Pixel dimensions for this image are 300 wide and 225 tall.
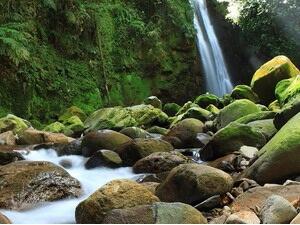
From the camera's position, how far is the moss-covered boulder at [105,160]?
8891 millimetres

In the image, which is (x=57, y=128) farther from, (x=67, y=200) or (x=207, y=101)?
(x=67, y=200)

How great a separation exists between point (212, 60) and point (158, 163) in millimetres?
16459

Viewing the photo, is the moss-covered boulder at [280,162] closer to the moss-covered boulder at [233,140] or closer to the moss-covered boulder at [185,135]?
the moss-covered boulder at [233,140]

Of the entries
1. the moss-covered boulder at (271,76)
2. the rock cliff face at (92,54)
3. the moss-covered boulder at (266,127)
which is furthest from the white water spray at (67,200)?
the moss-covered boulder at (271,76)

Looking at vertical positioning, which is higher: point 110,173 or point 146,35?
point 146,35

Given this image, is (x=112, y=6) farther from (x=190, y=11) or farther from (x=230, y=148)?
(x=230, y=148)

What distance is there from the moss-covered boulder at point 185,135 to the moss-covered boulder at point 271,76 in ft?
12.5

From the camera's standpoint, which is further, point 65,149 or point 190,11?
point 190,11

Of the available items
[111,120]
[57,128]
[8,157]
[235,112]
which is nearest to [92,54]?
[57,128]

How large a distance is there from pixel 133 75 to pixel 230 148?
14.0 metres

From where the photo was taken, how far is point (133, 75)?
22219 mm

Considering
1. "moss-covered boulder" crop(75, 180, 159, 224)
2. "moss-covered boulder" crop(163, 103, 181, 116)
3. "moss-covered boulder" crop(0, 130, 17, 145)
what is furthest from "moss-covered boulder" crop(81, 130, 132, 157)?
"moss-covered boulder" crop(163, 103, 181, 116)

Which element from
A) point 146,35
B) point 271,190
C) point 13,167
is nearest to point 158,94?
point 146,35

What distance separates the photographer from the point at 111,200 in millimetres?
5133
